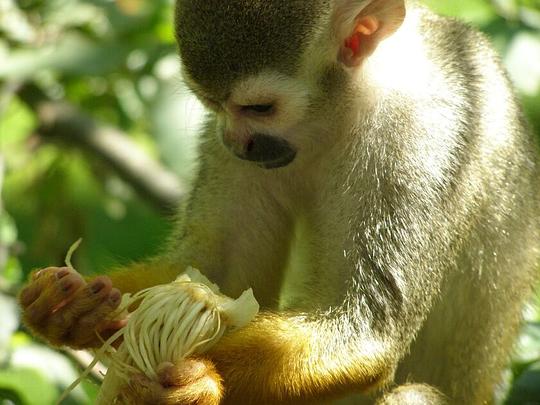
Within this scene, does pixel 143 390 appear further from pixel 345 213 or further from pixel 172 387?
pixel 345 213

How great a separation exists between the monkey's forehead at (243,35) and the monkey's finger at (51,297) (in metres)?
1.00

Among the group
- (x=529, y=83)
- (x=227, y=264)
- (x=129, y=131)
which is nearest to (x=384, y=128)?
(x=227, y=264)

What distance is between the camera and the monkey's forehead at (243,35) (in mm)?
4699

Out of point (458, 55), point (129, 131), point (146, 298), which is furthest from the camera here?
point (129, 131)

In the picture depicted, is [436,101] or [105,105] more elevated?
[436,101]

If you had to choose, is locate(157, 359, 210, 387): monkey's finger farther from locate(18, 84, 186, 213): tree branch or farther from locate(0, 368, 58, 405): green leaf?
locate(18, 84, 186, 213): tree branch

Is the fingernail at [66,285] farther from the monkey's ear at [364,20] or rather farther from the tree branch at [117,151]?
the tree branch at [117,151]

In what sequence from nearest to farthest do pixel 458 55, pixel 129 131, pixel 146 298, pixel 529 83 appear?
pixel 146 298
pixel 458 55
pixel 529 83
pixel 129 131

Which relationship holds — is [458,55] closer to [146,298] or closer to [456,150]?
[456,150]

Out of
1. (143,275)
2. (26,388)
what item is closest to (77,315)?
(26,388)

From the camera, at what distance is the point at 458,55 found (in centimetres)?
526

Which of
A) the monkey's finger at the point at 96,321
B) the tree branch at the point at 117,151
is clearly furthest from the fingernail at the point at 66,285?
the tree branch at the point at 117,151

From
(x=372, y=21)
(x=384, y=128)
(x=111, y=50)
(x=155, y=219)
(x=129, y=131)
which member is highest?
(x=372, y=21)

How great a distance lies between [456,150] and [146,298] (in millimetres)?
1533
